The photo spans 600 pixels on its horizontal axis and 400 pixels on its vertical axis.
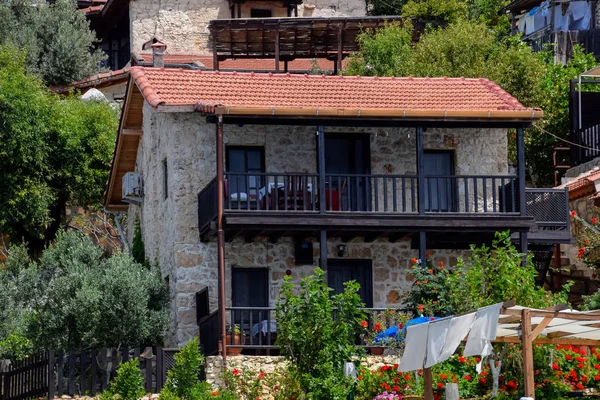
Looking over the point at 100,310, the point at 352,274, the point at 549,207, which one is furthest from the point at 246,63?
the point at 100,310

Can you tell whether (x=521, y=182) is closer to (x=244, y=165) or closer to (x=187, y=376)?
(x=244, y=165)

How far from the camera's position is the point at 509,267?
22.5m

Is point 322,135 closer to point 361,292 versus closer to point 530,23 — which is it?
point 361,292

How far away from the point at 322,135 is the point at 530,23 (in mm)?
20526

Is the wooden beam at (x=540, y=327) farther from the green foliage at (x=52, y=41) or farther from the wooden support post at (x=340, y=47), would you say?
the green foliage at (x=52, y=41)

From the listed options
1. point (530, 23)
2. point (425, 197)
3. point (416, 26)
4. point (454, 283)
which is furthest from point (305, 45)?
point (454, 283)

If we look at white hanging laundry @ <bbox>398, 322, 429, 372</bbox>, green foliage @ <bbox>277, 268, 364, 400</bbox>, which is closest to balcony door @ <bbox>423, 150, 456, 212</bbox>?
green foliage @ <bbox>277, 268, 364, 400</bbox>

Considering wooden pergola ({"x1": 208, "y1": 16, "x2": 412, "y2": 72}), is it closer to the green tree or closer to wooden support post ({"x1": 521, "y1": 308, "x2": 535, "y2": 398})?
the green tree

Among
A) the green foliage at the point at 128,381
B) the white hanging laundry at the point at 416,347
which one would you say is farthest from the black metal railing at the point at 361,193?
the white hanging laundry at the point at 416,347

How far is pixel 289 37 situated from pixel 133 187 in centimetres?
1450

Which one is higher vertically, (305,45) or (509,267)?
(305,45)

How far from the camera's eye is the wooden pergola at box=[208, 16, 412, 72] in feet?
143

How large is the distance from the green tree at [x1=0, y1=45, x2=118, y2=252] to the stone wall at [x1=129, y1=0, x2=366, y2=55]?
10.2 m

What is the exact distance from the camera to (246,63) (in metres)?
48.8
